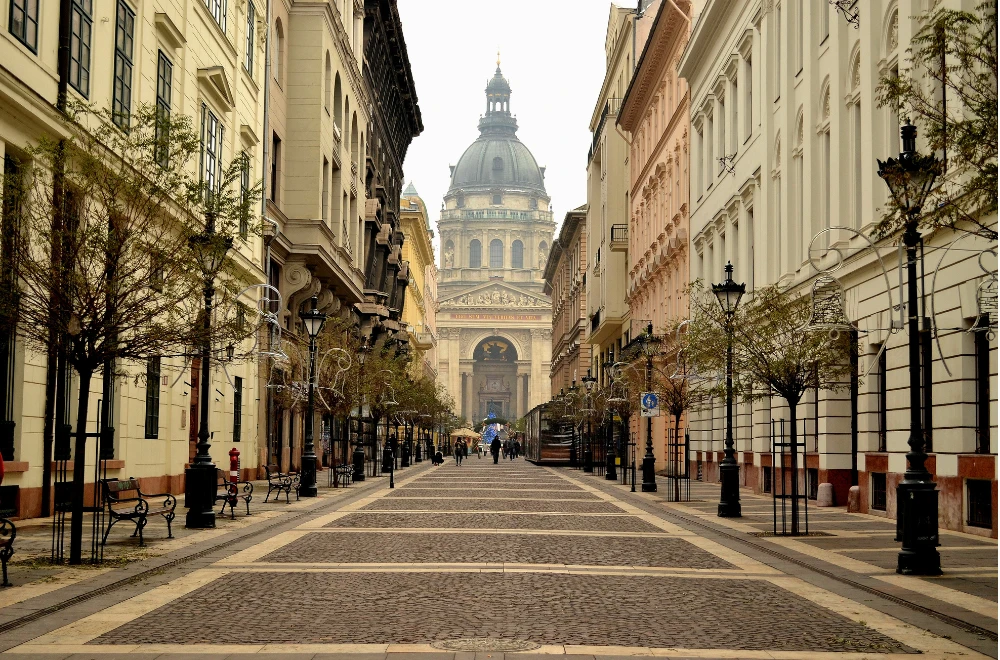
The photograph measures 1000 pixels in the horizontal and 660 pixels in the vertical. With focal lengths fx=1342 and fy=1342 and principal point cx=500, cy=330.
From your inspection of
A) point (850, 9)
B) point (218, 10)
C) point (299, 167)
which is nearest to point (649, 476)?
point (850, 9)

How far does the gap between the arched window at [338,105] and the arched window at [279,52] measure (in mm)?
4732

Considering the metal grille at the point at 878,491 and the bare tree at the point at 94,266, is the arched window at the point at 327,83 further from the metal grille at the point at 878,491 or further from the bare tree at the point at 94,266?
the bare tree at the point at 94,266

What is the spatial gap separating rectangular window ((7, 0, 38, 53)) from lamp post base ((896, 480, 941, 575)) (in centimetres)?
1310

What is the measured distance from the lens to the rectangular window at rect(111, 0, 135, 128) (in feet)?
76.6

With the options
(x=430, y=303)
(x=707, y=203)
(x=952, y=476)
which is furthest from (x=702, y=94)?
(x=430, y=303)

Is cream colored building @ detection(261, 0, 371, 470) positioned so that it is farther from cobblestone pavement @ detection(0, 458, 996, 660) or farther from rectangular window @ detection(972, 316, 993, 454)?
rectangular window @ detection(972, 316, 993, 454)

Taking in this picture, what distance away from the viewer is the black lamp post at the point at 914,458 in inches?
536

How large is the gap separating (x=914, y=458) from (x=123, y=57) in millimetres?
15857

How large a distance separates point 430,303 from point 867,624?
134 m

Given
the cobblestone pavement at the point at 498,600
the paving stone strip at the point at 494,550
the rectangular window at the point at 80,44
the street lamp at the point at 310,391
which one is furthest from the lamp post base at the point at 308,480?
the rectangular window at the point at 80,44

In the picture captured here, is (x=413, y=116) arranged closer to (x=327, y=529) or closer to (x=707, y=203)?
(x=707, y=203)

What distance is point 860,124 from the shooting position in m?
25.4

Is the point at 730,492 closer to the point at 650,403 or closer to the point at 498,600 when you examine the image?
the point at 650,403

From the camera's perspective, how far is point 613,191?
6912cm
